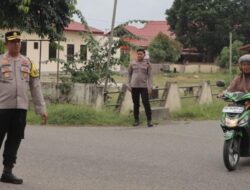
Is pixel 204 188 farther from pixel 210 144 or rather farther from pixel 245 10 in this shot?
pixel 245 10

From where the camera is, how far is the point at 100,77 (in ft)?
54.7

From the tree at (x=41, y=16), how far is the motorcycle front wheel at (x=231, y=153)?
10866mm

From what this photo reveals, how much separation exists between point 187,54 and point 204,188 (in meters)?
73.8

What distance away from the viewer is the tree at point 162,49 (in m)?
61.4

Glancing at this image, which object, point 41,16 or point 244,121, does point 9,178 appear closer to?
point 244,121

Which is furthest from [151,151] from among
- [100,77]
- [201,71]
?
[201,71]

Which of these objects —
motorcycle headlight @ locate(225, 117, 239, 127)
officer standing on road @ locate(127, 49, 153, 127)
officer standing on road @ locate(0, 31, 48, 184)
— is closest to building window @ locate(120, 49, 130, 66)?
officer standing on road @ locate(127, 49, 153, 127)

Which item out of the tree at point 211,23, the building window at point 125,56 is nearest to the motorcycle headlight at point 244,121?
the building window at point 125,56

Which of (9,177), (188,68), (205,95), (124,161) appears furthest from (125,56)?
(188,68)

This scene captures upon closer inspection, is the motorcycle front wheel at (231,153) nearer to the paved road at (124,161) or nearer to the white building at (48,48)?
the paved road at (124,161)

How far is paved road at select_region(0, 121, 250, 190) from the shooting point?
22.5ft

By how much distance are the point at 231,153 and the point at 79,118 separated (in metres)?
5.91

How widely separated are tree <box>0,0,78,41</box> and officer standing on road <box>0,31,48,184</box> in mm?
11096

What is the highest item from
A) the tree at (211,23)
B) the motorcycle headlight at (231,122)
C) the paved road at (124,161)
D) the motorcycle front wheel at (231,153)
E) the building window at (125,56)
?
the tree at (211,23)
